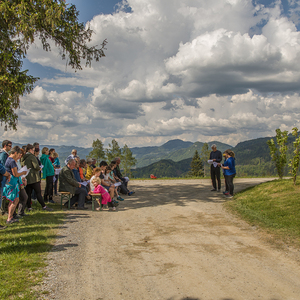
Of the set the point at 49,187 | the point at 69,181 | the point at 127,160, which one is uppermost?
the point at 127,160

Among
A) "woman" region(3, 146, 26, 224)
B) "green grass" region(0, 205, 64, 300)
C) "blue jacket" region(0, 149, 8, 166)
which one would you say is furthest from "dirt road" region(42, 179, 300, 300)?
"blue jacket" region(0, 149, 8, 166)

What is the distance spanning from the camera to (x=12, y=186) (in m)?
7.71

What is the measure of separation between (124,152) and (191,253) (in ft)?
239

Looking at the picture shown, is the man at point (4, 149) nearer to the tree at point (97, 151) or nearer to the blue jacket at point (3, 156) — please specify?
the blue jacket at point (3, 156)

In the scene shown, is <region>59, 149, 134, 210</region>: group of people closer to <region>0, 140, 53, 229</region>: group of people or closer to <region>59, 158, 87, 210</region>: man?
<region>59, 158, 87, 210</region>: man

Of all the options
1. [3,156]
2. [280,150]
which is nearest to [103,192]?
[3,156]

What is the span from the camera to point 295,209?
26.9ft

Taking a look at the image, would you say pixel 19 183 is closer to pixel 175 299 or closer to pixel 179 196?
pixel 175 299

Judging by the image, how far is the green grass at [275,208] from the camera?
22.9 ft

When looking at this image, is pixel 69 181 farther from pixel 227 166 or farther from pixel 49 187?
pixel 227 166

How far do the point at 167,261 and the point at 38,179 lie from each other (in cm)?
641

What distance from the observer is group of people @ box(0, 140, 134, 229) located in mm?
7723

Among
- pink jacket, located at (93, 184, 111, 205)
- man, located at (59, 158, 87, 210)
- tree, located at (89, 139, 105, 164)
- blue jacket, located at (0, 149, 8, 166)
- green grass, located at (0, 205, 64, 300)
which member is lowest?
green grass, located at (0, 205, 64, 300)

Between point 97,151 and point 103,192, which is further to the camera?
point 97,151
